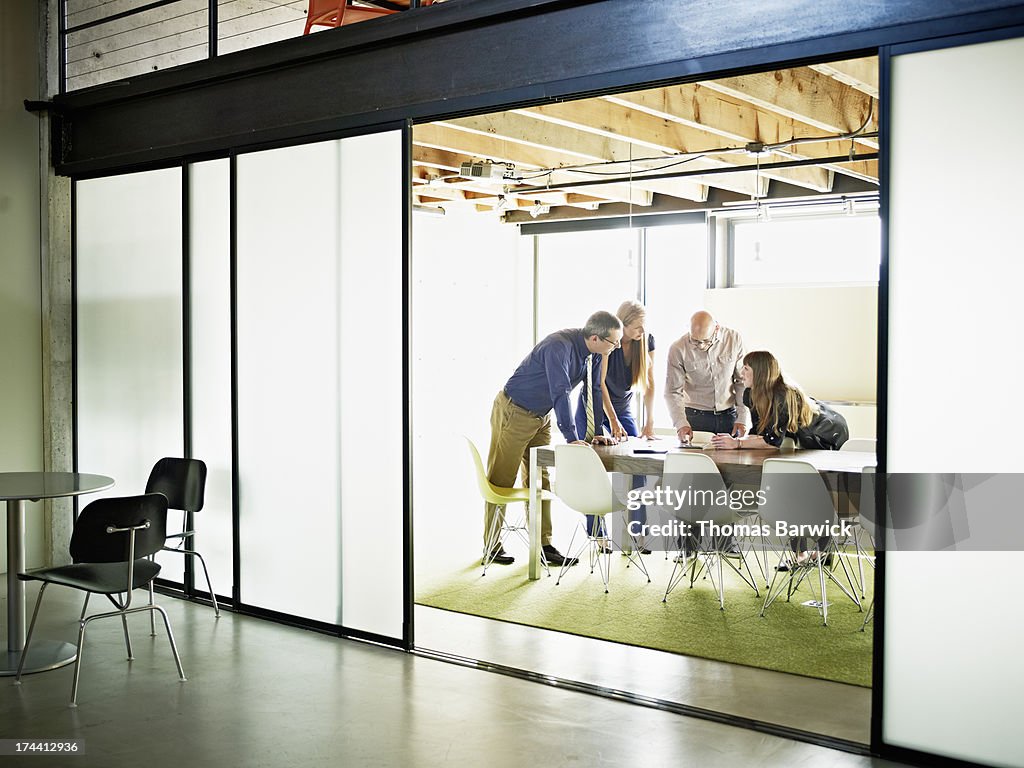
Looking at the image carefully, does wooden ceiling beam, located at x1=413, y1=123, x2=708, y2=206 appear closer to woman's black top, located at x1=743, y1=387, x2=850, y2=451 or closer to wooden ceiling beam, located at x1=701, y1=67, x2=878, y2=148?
wooden ceiling beam, located at x1=701, y1=67, x2=878, y2=148

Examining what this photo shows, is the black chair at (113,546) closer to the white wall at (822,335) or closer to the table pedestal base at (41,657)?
the table pedestal base at (41,657)

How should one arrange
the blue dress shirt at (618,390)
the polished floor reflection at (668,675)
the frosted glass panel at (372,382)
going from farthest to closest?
the blue dress shirt at (618,390) → the frosted glass panel at (372,382) → the polished floor reflection at (668,675)

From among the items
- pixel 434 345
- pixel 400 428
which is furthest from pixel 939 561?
pixel 434 345

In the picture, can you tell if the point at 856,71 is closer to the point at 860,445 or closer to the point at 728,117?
the point at 728,117

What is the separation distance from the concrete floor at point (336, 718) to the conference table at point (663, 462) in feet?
6.05

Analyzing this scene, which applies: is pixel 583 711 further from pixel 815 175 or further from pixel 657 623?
pixel 815 175

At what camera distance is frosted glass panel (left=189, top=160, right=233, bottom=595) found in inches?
241

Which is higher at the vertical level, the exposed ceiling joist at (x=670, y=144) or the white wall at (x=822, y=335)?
the exposed ceiling joist at (x=670, y=144)

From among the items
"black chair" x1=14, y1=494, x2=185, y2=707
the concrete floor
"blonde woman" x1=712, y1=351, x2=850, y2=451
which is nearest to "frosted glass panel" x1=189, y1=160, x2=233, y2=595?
the concrete floor

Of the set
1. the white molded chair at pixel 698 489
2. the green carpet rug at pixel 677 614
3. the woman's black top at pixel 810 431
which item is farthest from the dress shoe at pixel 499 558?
the woman's black top at pixel 810 431

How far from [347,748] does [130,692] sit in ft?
4.25

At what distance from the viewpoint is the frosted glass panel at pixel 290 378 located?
557cm

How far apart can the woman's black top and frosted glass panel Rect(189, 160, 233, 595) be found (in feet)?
11.4


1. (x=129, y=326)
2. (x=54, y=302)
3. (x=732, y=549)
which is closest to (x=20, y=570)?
(x=129, y=326)
